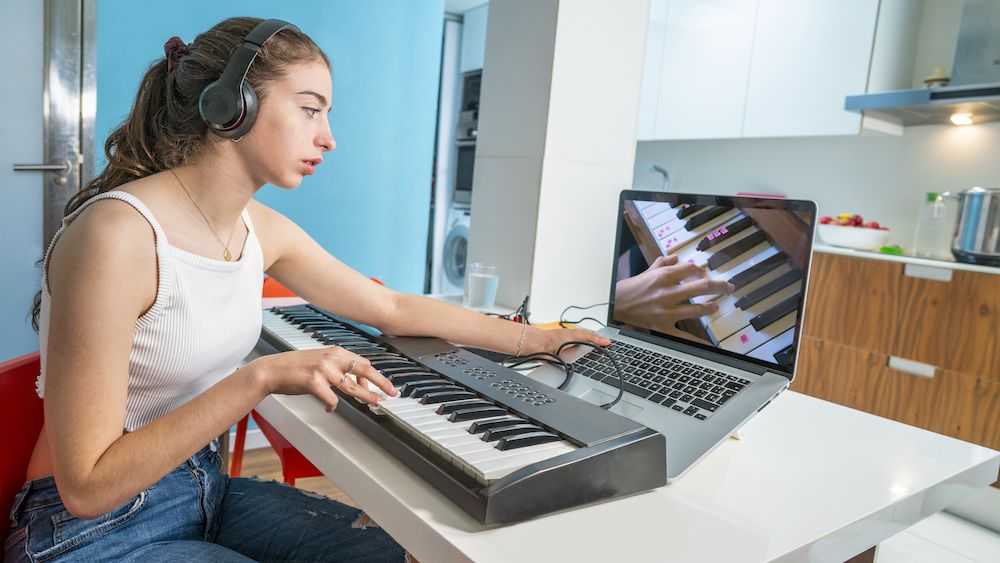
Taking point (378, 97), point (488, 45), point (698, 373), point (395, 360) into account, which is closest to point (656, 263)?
point (698, 373)

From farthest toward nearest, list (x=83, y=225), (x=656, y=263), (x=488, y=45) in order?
(x=488, y=45) < (x=656, y=263) < (x=83, y=225)

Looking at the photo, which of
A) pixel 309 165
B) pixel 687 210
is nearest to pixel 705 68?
pixel 687 210

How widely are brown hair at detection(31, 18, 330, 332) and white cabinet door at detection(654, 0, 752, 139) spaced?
2827 mm

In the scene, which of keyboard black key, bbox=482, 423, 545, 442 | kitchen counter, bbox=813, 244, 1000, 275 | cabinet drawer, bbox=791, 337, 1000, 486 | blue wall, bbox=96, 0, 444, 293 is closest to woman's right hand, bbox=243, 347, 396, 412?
keyboard black key, bbox=482, 423, 545, 442

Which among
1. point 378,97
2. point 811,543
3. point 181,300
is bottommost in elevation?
point 811,543

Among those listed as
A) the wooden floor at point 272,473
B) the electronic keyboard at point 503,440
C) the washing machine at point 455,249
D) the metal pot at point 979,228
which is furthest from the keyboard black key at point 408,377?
the washing machine at point 455,249

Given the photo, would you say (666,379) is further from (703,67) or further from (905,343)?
(703,67)

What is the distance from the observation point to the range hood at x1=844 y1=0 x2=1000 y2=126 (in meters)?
2.50

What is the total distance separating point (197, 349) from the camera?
0.89 m

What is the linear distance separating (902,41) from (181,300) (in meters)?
3.21

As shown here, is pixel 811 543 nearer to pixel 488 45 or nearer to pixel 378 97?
pixel 488 45

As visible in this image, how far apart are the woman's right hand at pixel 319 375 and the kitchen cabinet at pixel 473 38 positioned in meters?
3.98

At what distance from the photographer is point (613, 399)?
3.12ft

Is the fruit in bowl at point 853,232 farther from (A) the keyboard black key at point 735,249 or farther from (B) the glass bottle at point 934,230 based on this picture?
(A) the keyboard black key at point 735,249
